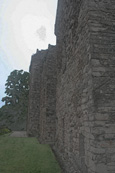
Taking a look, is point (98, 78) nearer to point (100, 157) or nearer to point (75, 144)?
point (100, 157)

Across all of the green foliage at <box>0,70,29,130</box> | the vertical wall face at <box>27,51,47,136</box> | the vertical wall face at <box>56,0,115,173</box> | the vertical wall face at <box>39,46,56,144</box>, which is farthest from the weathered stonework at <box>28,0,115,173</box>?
the green foliage at <box>0,70,29,130</box>

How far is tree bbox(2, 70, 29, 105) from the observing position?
2944 centimetres

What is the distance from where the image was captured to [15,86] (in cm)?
3000

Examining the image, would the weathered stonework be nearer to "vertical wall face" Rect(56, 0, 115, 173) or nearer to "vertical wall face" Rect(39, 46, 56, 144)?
"vertical wall face" Rect(56, 0, 115, 173)

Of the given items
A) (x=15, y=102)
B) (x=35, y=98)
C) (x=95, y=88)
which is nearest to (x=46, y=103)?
(x=35, y=98)

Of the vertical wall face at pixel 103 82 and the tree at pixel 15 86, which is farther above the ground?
the tree at pixel 15 86

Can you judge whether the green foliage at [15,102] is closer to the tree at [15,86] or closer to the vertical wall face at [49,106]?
the tree at [15,86]

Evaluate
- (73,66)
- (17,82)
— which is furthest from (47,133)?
(17,82)

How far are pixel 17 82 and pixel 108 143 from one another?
28282mm

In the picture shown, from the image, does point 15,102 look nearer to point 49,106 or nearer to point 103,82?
point 49,106

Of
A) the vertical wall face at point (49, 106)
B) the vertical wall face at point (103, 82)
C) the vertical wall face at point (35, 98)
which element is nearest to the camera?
the vertical wall face at point (103, 82)

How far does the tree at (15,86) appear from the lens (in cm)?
2944

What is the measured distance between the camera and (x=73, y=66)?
18.6ft

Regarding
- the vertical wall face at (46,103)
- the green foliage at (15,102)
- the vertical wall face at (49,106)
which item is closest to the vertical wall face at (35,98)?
the vertical wall face at (46,103)
